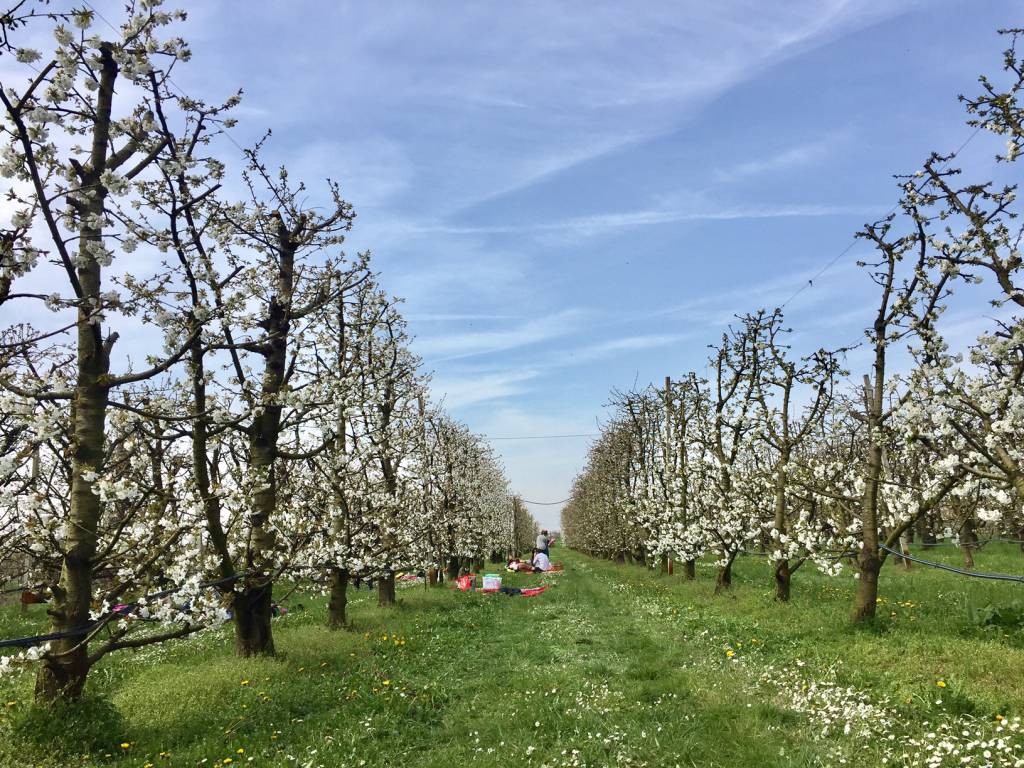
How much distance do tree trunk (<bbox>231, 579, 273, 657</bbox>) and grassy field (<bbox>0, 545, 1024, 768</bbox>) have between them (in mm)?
340

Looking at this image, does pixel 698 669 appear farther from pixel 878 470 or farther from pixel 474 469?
pixel 474 469

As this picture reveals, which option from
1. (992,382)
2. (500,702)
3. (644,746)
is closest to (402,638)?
(500,702)

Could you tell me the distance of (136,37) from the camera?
7.70 metres

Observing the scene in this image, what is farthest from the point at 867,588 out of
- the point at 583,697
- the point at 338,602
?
the point at 338,602

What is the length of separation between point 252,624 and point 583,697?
6386 mm

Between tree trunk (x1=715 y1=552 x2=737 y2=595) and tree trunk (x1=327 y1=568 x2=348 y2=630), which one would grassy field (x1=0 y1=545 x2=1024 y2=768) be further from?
tree trunk (x1=715 y1=552 x2=737 y2=595)

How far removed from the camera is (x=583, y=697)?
870 cm

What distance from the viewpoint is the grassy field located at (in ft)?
22.2

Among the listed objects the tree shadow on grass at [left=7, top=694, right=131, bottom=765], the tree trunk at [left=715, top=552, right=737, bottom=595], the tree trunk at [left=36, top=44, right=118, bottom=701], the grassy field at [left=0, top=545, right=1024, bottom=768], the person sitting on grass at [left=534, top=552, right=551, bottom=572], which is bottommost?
the person sitting on grass at [left=534, top=552, right=551, bottom=572]

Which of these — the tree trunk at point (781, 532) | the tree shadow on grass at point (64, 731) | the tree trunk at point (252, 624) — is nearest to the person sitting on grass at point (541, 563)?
the tree trunk at point (781, 532)

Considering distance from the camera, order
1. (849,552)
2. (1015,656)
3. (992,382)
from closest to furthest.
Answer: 1. (992,382)
2. (1015,656)
3. (849,552)

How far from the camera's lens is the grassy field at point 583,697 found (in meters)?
6.77

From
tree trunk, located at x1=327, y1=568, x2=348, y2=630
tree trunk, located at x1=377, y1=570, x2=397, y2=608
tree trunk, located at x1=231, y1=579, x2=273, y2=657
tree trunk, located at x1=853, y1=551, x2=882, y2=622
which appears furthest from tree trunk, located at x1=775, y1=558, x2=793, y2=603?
tree trunk, located at x1=231, y1=579, x2=273, y2=657

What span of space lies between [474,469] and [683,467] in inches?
717
